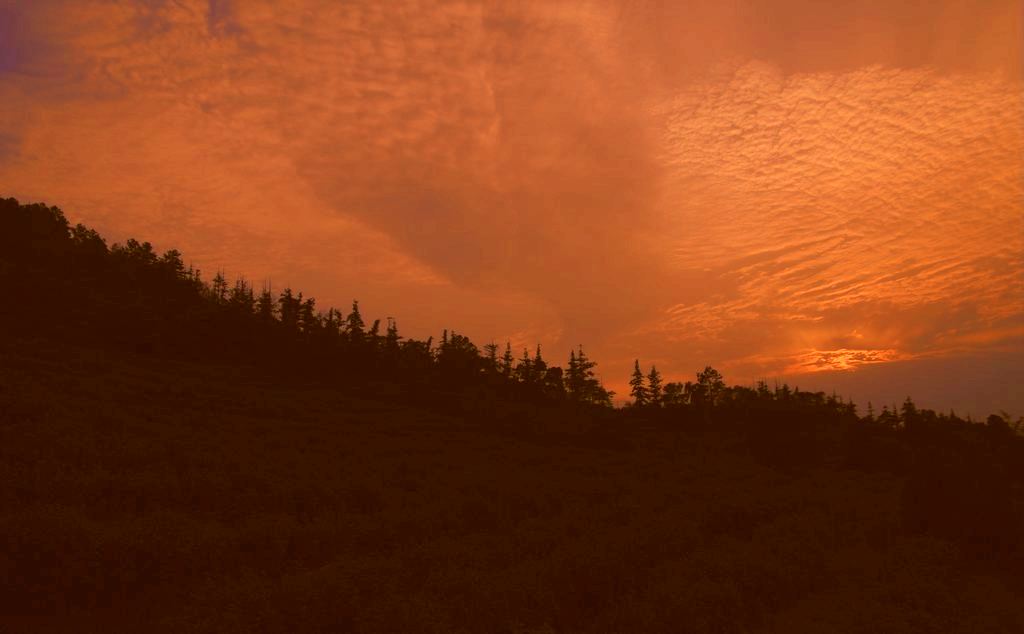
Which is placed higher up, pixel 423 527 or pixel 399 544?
pixel 423 527

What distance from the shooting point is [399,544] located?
17.0 metres

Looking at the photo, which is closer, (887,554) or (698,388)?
(887,554)

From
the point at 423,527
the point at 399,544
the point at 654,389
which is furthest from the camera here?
the point at 654,389

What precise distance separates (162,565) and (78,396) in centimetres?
2642

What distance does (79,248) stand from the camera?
284 feet

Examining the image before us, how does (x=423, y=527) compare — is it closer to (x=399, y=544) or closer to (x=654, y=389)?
(x=399, y=544)

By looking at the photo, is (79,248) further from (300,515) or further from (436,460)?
(300,515)

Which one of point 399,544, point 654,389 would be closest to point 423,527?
point 399,544

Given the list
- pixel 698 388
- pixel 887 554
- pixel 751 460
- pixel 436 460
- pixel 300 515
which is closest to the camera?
pixel 887 554

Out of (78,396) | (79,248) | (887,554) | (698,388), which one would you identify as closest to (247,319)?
(79,248)

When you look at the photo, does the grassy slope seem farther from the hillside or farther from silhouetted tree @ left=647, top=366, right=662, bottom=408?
silhouetted tree @ left=647, top=366, right=662, bottom=408

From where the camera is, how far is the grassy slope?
1162cm

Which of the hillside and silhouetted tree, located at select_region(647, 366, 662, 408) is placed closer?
the hillside

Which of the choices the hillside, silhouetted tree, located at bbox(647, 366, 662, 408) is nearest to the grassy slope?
the hillside
